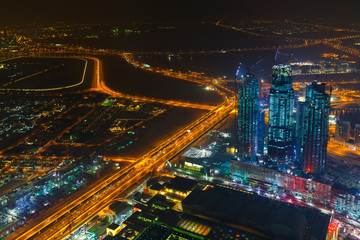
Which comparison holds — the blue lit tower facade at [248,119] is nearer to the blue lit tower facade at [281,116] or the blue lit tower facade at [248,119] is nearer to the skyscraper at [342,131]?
the blue lit tower facade at [281,116]

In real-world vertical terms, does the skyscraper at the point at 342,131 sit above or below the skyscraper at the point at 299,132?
below

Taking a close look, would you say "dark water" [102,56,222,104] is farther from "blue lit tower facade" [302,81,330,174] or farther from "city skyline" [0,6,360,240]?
"blue lit tower facade" [302,81,330,174]

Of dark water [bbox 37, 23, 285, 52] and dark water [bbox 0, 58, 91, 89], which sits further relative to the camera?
dark water [bbox 37, 23, 285, 52]

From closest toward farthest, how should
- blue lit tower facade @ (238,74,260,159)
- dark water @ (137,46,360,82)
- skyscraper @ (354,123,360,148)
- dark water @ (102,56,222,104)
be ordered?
blue lit tower facade @ (238,74,260,159), skyscraper @ (354,123,360,148), dark water @ (102,56,222,104), dark water @ (137,46,360,82)

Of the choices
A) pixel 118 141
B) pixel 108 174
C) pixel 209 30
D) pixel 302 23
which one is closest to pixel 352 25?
pixel 302 23

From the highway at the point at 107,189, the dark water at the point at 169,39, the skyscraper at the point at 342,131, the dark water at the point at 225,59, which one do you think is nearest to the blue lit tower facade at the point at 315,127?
the skyscraper at the point at 342,131

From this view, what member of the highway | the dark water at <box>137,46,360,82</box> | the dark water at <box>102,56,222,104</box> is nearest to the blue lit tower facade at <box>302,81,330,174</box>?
the highway

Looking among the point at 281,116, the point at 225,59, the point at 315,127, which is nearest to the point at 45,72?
the point at 225,59
